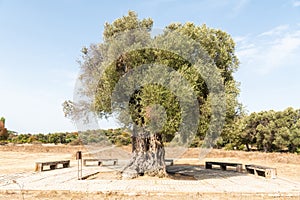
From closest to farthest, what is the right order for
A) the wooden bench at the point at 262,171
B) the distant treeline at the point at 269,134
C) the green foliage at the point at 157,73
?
the green foliage at the point at 157,73, the wooden bench at the point at 262,171, the distant treeline at the point at 269,134

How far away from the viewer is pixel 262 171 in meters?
13.4

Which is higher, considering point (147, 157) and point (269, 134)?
point (269, 134)

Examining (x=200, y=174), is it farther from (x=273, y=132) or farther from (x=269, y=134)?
(x=273, y=132)

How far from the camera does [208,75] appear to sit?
38.3ft

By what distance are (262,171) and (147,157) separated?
17.0 feet

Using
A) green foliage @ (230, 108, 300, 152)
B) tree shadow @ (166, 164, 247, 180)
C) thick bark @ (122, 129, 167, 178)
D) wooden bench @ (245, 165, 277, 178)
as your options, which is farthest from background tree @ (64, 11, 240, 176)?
green foliage @ (230, 108, 300, 152)

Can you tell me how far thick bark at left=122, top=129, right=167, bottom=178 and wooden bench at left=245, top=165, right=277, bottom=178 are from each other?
4.19m

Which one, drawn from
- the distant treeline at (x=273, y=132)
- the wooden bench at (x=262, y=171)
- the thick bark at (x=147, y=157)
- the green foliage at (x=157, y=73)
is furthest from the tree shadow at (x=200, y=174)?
the distant treeline at (x=273, y=132)

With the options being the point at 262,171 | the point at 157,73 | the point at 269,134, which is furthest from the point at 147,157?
the point at 269,134

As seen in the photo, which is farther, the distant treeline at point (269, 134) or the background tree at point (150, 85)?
→ the distant treeline at point (269, 134)

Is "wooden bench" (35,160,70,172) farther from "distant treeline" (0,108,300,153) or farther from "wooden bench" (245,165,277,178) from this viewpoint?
"distant treeline" (0,108,300,153)

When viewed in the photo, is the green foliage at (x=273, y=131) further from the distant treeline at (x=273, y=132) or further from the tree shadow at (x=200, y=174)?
the tree shadow at (x=200, y=174)

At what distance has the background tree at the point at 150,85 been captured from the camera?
415 inches

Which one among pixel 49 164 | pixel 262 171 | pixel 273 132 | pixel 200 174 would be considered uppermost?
pixel 273 132
